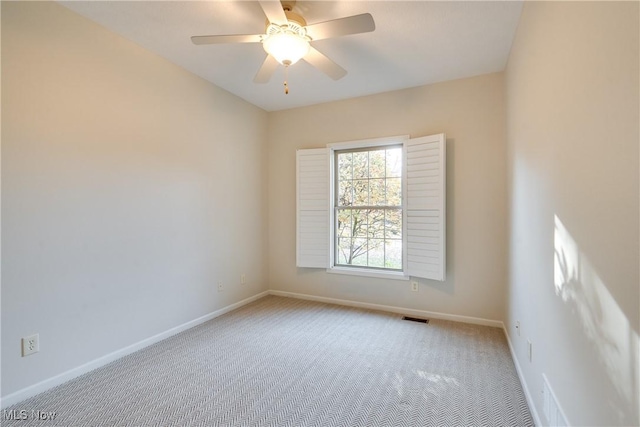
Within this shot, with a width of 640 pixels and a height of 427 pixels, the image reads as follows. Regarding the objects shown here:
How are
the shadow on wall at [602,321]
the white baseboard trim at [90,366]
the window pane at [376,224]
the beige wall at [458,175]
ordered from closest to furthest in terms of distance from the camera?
the shadow on wall at [602,321] → the white baseboard trim at [90,366] → the beige wall at [458,175] → the window pane at [376,224]

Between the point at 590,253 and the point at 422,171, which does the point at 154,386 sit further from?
the point at 422,171

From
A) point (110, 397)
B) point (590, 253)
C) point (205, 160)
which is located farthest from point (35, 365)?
point (590, 253)

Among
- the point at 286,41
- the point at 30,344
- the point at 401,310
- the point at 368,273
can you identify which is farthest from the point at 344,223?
the point at 30,344

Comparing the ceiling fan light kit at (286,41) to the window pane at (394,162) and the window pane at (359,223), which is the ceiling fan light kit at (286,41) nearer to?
the window pane at (394,162)

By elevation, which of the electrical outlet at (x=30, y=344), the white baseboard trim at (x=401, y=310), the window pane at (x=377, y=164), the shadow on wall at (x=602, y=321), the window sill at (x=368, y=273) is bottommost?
the white baseboard trim at (x=401, y=310)

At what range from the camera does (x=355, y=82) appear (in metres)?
3.37

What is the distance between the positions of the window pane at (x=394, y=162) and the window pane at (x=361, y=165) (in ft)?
0.91

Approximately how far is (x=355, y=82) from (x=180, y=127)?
6.42ft

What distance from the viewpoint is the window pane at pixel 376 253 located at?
3793mm

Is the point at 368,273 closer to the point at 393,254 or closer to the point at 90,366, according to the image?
the point at 393,254

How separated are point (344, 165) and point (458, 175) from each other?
1.42 meters

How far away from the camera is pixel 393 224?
3.72 meters

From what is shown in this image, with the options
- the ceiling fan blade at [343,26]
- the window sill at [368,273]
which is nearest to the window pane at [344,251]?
the window sill at [368,273]

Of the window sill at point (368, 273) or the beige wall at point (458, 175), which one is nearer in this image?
the beige wall at point (458, 175)
